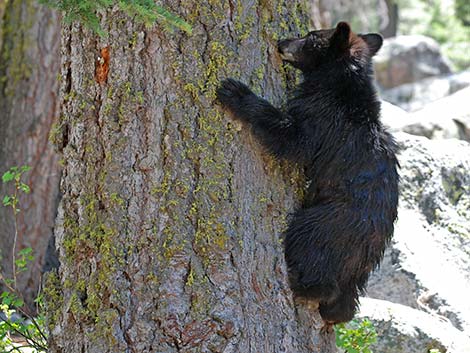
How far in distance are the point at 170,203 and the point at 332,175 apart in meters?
0.93

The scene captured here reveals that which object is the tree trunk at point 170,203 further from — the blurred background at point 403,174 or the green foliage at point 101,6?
the blurred background at point 403,174

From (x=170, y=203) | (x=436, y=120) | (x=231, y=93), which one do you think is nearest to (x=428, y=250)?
(x=436, y=120)

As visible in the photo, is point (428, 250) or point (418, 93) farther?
point (418, 93)

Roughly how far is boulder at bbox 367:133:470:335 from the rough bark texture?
11.0 feet

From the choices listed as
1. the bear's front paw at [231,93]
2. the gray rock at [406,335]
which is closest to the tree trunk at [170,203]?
the bear's front paw at [231,93]

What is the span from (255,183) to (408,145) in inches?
162

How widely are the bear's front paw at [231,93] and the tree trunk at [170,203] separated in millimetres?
47

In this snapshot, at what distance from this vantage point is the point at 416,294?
6613 mm

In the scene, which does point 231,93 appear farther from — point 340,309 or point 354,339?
point 354,339

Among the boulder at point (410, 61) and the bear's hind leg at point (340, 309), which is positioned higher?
the boulder at point (410, 61)

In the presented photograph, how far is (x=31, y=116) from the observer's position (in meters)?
8.09

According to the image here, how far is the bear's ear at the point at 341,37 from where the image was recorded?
14.4 feet

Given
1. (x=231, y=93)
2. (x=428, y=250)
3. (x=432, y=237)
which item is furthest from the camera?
(x=432, y=237)

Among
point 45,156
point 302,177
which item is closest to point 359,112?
point 302,177
